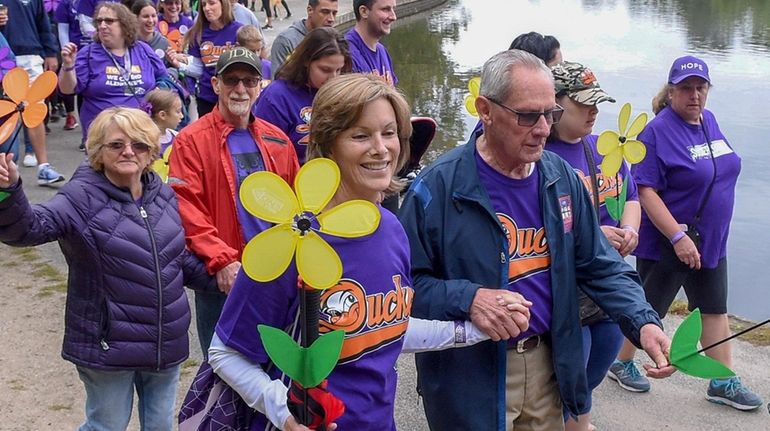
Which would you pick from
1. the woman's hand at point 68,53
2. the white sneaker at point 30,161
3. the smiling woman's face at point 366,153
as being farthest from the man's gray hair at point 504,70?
the white sneaker at point 30,161

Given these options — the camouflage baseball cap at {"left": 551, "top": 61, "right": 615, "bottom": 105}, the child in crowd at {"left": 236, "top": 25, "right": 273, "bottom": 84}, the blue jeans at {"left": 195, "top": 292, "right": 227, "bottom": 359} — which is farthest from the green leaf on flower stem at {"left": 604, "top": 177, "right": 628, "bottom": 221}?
the child in crowd at {"left": 236, "top": 25, "right": 273, "bottom": 84}

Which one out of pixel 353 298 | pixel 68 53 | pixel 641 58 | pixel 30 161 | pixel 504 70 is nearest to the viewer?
pixel 353 298

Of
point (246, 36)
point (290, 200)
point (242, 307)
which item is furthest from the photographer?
point (246, 36)

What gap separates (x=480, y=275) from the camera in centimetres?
250

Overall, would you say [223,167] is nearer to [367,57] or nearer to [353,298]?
[353,298]

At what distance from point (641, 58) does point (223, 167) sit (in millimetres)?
13306

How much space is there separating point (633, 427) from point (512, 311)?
2.12 m

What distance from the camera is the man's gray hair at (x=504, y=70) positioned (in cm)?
248

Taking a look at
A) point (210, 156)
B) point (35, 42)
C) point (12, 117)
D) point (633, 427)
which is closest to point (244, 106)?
point (210, 156)

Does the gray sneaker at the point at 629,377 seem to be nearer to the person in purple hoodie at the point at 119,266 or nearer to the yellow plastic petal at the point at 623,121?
the yellow plastic petal at the point at 623,121

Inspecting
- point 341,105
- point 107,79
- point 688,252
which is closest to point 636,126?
point 688,252

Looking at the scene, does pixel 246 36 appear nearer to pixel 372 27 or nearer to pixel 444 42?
pixel 372 27

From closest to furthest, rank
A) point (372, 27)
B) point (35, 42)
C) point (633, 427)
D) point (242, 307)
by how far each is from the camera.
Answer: point (242, 307), point (633, 427), point (372, 27), point (35, 42)

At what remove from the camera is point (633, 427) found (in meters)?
4.08
